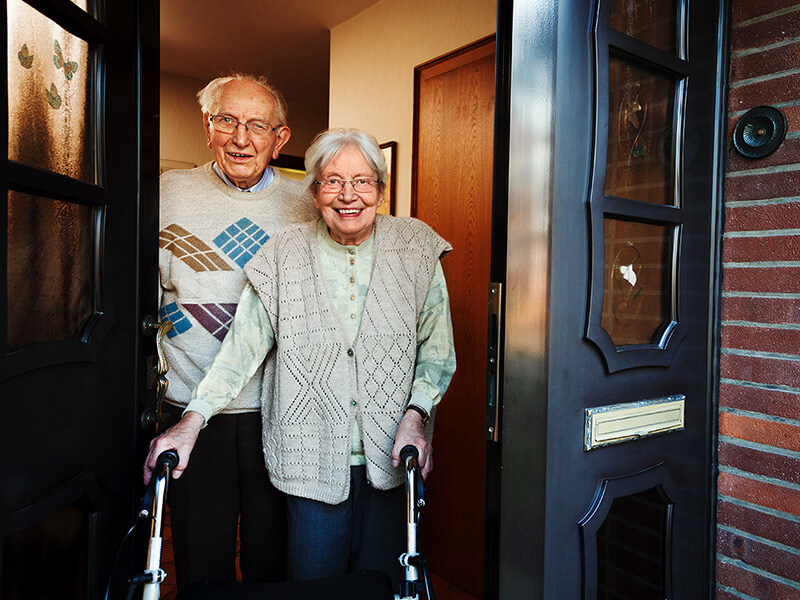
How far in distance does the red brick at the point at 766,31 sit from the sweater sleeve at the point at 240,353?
1.41 meters

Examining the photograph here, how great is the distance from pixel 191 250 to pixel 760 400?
160 cm

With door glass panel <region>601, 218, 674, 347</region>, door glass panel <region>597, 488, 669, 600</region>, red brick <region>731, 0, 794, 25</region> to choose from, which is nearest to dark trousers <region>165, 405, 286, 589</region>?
door glass panel <region>597, 488, 669, 600</region>

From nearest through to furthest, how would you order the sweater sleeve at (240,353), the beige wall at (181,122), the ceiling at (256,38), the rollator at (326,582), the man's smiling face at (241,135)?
the rollator at (326,582) → the sweater sleeve at (240,353) → the man's smiling face at (241,135) → the ceiling at (256,38) → the beige wall at (181,122)

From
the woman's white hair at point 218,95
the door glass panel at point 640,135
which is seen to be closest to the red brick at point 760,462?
the door glass panel at point 640,135

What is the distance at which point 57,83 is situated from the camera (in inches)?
43.8

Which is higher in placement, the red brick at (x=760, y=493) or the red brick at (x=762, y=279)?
the red brick at (x=762, y=279)

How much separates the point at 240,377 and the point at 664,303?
43.3 inches

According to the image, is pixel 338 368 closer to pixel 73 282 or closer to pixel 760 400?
pixel 73 282

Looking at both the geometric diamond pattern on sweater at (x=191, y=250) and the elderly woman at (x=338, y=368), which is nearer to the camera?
the elderly woman at (x=338, y=368)

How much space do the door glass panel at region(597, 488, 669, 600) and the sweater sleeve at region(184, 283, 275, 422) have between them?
95 centimetres

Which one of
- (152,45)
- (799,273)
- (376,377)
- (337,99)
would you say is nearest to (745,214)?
(799,273)

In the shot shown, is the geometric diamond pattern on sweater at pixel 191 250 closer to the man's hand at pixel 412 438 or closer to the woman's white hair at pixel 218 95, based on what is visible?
the woman's white hair at pixel 218 95

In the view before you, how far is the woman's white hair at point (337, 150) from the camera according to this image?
5.14ft

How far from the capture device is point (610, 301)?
128 cm
